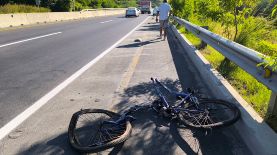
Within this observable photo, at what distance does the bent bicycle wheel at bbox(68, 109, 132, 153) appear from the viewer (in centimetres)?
360

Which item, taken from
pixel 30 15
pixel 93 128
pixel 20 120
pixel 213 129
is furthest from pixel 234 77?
pixel 30 15

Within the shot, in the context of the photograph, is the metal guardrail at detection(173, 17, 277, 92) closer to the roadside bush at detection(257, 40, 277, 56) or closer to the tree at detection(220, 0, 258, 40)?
the roadside bush at detection(257, 40, 277, 56)

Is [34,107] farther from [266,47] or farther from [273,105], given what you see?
[266,47]

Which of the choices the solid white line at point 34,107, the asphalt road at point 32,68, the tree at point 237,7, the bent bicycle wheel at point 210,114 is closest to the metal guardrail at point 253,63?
the bent bicycle wheel at point 210,114

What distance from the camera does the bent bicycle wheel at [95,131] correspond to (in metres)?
3.60

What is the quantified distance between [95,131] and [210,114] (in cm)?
159

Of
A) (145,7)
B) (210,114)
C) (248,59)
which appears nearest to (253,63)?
(248,59)

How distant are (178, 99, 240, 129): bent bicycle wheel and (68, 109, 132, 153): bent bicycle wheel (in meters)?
0.80

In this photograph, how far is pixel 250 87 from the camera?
5820 millimetres

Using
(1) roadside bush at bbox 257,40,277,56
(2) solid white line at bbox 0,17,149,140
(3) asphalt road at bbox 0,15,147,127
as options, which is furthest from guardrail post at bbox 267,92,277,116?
(3) asphalt road at bbox 0,15,147,127

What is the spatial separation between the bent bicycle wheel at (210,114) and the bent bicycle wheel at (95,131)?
0.80 metres

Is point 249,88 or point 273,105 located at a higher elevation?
point 273,105

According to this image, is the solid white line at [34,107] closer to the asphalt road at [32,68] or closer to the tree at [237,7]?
the asphalt road at [32,68]

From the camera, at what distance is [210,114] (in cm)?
448
